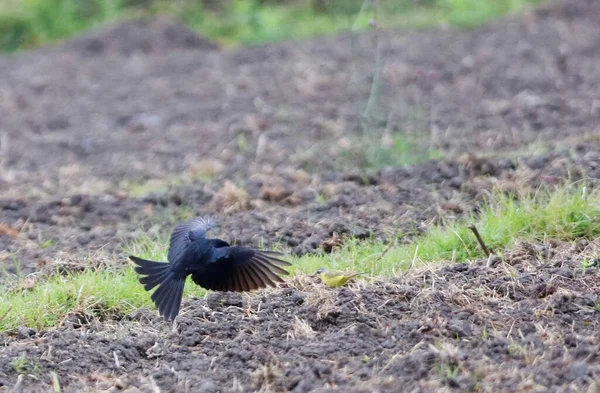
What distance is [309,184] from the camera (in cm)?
627

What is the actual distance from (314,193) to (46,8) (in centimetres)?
→ 943

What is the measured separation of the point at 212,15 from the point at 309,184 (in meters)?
8.21

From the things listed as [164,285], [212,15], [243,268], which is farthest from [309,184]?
[212,15]

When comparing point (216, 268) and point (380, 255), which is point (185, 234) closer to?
point (216, 268)

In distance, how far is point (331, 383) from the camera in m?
3.28

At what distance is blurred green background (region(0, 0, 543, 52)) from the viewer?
41.9 feet

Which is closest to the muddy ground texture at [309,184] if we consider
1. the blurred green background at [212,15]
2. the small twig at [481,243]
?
the small twig at [481,243]

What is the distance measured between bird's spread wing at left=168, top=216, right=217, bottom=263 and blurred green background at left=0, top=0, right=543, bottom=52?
8.30 metres

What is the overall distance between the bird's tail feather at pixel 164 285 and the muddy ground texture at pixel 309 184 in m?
0.14


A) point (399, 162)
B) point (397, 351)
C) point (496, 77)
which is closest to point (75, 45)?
point (496, 77)

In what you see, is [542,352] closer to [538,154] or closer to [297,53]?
[538,154]

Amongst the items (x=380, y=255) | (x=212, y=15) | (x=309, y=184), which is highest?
(x=380, y=255)

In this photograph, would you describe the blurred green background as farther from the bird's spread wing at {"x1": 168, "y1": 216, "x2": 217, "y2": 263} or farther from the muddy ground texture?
the bird's spread wing at {"x1": 168, "y1": 216, "x2": 217, "y2": 263}

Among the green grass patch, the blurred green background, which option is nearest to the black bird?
the green grass patch
